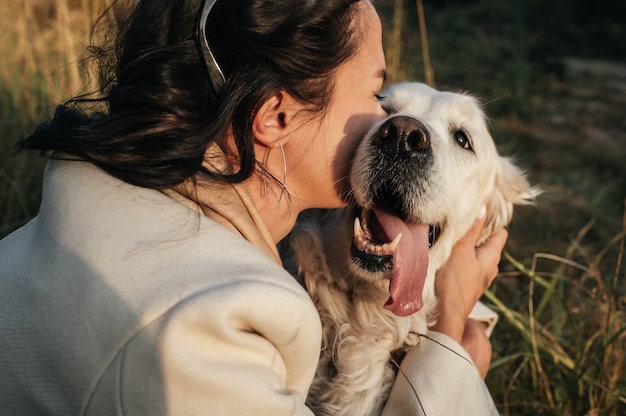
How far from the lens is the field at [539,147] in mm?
2896

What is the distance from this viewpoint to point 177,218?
5.11 ft

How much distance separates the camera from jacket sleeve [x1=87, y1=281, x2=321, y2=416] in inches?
52.4

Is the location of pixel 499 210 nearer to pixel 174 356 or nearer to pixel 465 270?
pixel 465 270

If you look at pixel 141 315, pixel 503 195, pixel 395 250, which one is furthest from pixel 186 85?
pixel 503 195

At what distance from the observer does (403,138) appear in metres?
2.27

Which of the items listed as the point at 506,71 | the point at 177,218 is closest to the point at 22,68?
the point at 177,218

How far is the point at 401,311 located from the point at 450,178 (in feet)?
1.83

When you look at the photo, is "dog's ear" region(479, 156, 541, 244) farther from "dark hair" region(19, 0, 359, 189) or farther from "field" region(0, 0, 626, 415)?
"dark hair" region(19, 0, 359, 189)

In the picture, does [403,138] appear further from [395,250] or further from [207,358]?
[207,358]

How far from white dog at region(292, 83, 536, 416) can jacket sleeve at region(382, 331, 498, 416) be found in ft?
0.49

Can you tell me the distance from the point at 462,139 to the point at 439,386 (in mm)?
982

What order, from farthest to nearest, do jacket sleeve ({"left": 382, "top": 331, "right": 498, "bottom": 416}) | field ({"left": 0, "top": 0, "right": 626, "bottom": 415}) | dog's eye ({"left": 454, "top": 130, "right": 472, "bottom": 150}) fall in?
field ({"left": 0, "top": 0, "right": 626, "bottom": 415}) → dog's eye ({"left": 454, "top": 130, "right": 472, "bottom": 150}) → jacket sleeve ({"left": 382, "top": 331, "right": 498, "bottom": 416})

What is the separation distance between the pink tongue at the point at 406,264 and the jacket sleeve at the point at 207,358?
2.55 ft

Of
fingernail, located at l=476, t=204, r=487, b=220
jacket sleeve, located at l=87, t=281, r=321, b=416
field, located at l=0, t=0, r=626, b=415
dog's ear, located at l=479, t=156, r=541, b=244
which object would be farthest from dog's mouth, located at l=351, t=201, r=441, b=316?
jacket sleeve, located at l=87, t=281, r=321, b=416
